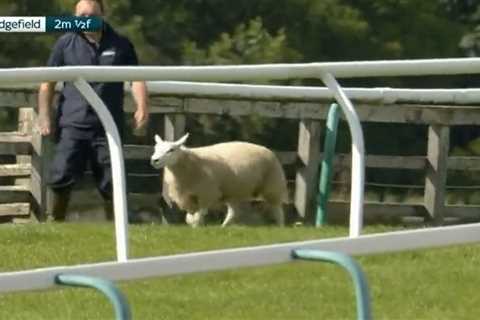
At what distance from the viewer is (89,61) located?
37.8ft

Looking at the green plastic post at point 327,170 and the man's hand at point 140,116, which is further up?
the man's hand at point 140,116

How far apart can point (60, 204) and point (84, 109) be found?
0.85m

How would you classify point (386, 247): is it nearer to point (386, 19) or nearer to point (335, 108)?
point (335, 108)

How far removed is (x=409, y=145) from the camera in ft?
116

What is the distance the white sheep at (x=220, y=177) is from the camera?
15109 mm

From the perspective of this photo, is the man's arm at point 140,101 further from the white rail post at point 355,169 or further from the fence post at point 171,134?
the fence post at point 171,134

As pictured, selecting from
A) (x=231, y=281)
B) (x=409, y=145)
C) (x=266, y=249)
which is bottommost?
(x=409, y=145)

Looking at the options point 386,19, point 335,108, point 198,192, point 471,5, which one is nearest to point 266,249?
point 335,108

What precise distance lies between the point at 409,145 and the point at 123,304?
98.2ft

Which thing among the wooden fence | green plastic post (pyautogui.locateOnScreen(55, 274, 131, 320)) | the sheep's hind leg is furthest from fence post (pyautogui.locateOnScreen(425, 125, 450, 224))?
green plastic post (pyautogui.locateOnScreen(55, 274, 131, 320))

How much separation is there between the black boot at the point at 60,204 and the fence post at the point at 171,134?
3296mm

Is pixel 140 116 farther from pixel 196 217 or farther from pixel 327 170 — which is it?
pixel 196 217

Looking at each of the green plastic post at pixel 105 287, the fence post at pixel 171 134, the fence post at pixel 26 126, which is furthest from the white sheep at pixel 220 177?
the green plastic post at pixel 105 287

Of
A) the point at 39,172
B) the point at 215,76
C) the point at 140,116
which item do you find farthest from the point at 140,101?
the point at 39,172
